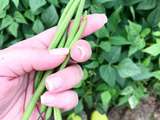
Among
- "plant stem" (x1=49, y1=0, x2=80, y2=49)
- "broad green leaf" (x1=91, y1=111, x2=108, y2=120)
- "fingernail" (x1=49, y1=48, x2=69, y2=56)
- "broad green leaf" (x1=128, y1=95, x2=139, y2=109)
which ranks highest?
"plant stem" (x1=49, y1=0, x2=80, y2=49)

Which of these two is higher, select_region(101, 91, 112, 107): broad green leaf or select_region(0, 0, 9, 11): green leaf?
select_region(0, 0, 9, 11): green leaf

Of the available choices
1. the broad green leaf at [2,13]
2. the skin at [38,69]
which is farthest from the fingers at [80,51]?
the broad green leaf at [2,13]

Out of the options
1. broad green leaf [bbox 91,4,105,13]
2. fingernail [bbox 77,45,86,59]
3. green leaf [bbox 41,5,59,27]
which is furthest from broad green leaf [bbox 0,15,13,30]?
fingernail [bbox 77,45,86,59]

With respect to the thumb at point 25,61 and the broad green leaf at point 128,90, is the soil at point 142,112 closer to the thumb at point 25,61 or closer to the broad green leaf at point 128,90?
the broad green leaf at point 128,90

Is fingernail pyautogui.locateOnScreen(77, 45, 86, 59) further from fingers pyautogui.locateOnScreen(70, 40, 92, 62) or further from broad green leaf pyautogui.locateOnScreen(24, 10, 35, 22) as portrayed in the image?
broad green leaf pyautogui.locateOnScreen(24, 10, 35, 22)

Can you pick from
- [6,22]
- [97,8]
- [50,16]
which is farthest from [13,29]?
[97,8]

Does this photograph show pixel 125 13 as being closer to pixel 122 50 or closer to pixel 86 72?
pixel 122 50
